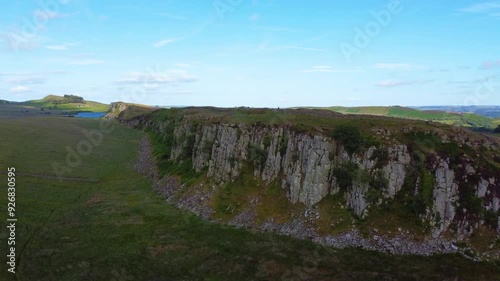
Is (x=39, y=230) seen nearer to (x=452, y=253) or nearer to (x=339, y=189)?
(x=339, y=189)

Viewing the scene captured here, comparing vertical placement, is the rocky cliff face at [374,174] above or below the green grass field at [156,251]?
above

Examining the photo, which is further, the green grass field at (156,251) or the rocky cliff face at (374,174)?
the rocky cliff face at (374,174)

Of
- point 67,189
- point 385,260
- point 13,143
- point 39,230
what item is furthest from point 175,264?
point 13,143

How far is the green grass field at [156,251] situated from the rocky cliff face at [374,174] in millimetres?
7259

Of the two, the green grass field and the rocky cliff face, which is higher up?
the rocky cliff face

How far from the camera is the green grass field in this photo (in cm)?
3956

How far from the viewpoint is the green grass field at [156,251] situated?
39.6 m

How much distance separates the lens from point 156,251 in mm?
45156

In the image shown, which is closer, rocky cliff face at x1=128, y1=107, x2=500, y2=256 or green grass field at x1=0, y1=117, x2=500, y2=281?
green grass field at x1=0, y1=117, x2=500, y2=281

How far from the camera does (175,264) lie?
42.1 meters

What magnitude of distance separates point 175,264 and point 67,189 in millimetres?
37355

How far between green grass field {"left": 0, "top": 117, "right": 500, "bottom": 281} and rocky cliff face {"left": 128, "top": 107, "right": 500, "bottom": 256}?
7259 millimetres

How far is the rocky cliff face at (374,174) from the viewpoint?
158ft

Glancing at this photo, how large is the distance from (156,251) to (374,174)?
3063cm
